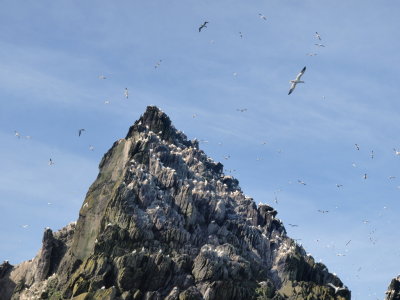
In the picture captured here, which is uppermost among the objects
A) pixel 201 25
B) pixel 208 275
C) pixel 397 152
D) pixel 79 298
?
pixel 201 25

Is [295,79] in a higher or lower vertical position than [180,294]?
higher

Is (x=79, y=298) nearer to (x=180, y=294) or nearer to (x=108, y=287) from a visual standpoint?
(x=108, y=287)

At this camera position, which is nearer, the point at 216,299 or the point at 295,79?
the point at 295,79

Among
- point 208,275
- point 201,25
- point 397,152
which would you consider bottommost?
point 208,275

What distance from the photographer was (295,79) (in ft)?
557

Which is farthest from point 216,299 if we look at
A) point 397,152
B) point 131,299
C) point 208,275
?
point 397,152

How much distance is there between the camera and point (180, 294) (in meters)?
189

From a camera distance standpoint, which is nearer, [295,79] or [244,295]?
[295,79]

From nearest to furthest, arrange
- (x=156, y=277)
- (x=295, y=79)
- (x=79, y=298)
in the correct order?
(x=295, y=79) < (x=79, y=298) < (x=156, y=277)

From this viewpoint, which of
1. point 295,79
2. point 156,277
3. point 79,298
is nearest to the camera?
point 295,79

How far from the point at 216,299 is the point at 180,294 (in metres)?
9.62

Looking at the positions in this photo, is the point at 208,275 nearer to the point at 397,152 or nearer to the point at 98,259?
the point at 98,259

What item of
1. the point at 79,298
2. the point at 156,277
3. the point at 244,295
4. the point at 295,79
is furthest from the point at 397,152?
the point at 79,298

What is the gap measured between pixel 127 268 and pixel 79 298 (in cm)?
1416
